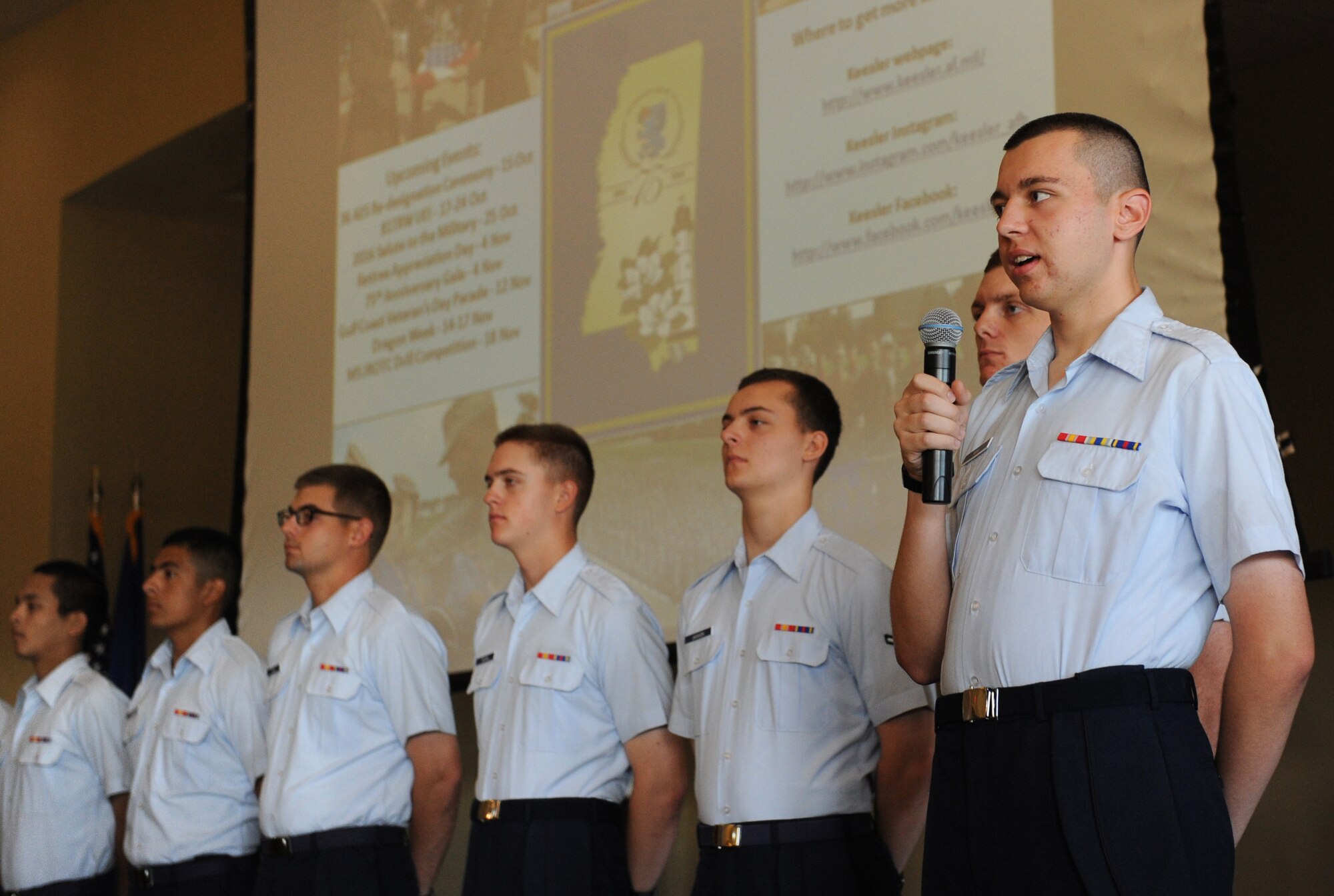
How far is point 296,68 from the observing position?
5320 millimetres

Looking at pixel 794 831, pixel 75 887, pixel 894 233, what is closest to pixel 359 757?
pixel 794 831

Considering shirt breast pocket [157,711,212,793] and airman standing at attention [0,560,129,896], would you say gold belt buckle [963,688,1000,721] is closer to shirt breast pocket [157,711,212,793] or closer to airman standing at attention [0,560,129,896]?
shirt breast pocket [157,711,212,793]

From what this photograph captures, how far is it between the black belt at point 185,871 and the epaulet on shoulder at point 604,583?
1.39 meters

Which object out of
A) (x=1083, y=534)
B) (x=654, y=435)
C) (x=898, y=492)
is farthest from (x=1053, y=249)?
(x=654, y=435)

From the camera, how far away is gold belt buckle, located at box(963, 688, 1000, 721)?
179cm

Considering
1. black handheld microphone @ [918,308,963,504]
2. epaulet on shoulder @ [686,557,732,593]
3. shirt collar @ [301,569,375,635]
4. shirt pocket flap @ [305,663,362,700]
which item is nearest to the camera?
black handheld microphone @ [918,308,963,504]

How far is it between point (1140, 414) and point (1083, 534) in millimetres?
170

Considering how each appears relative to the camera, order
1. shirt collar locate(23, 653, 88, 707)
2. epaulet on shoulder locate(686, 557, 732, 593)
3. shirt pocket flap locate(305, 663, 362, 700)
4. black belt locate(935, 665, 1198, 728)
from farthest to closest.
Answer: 1. shirt collar locate(23, 653, 88, 707)
2. shirt pocket flap locate(305, 663, 362, 700)
3. epaulet on shoulder locate(686, 557, 732, 593)
4. black belt locate(935, 665, 1198, 728)

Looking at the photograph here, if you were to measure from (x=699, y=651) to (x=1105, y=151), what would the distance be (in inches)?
53.2

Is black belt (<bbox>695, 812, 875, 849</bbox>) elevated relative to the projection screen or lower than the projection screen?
lower

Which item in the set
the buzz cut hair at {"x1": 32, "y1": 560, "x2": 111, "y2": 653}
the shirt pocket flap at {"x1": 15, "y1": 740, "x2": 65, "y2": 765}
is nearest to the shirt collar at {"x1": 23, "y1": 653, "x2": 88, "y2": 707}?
the shirt pocket flap at {"x1": 15, "y1": 740, "x2": 65, "y2": 765}

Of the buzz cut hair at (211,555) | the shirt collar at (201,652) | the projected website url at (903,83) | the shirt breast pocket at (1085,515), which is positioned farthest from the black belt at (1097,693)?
the buzz cut hair at (211,555)

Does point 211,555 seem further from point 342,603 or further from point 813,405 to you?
point 813,405

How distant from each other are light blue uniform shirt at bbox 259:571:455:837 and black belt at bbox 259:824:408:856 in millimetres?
17
